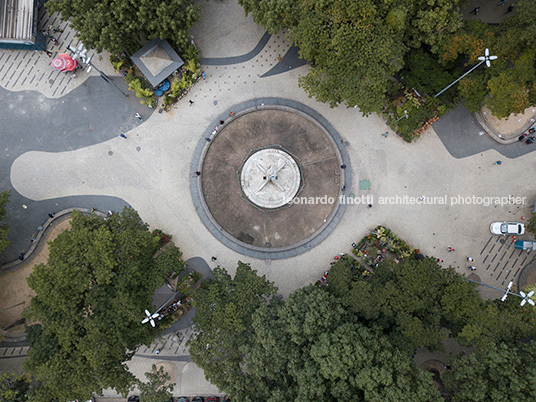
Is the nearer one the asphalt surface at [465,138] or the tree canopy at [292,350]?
the tree canopy at [292,350]

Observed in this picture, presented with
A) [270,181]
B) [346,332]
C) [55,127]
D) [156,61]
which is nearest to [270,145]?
[270,181]

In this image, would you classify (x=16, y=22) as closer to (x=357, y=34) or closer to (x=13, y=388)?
(x=357, y=34)

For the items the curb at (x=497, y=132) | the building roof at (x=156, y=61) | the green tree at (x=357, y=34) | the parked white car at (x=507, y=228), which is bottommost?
the building roof at (x=156, y=61)

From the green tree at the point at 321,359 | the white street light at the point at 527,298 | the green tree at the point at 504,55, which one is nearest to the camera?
the green tree at the point at 321,359

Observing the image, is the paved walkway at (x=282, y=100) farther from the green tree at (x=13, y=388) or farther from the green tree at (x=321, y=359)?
the green tree at (x=13, y=388)

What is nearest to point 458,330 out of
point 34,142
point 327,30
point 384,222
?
point 384,222

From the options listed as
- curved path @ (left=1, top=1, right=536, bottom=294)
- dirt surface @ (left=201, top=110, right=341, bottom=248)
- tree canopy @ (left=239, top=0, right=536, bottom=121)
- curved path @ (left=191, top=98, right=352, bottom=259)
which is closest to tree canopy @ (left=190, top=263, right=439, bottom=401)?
curved path @ (left=191, top=98, right=352, bottom=259)

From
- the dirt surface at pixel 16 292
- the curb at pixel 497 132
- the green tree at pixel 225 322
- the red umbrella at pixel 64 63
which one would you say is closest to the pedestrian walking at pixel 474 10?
the curb at pixel 497 132
